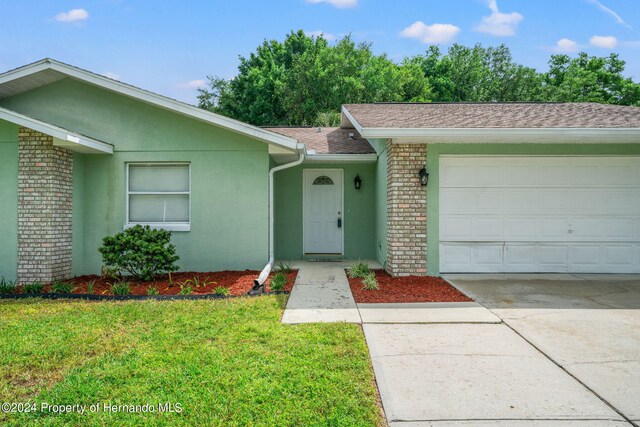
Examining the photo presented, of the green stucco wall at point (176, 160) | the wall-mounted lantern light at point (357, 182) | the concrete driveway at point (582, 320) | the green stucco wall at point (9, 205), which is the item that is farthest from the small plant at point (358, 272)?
the green stucco wall at point (9, 205)

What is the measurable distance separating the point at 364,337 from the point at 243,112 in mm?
26818

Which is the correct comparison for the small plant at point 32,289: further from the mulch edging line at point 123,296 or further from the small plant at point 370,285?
the small plant at point 370,285

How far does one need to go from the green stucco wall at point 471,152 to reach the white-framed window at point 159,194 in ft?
16.2

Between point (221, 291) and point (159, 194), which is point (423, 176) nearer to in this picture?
point (221, 291)

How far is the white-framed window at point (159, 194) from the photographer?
855 centimetres

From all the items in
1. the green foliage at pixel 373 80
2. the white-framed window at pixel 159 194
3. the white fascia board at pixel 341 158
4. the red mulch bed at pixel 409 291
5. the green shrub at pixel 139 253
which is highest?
the green foliage at pixel 373 80

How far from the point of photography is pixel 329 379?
3379 millimetres

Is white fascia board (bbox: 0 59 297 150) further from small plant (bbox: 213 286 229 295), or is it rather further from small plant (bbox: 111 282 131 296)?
small plant (bbox: 111 282 131 296)

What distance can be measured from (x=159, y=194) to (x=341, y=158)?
168 inches

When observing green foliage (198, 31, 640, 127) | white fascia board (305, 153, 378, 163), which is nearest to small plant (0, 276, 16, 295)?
white fascia board (305, 153, 378, 163)

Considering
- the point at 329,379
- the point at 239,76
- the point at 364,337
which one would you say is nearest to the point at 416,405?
the point at 329,379

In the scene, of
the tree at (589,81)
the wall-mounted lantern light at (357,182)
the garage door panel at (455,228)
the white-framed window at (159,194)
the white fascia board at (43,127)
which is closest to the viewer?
the white fascia board at (43,127)

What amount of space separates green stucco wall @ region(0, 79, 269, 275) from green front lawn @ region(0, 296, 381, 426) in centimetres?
301

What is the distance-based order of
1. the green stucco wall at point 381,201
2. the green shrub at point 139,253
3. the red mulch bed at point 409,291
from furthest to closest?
1. the green stucco wall at point 381,201
2. the green shrub at point 139,253
3. the red mulch bed at point 409,291
